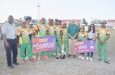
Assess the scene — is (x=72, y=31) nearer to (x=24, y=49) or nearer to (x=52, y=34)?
(x=52, y=34)

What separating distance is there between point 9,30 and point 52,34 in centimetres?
298

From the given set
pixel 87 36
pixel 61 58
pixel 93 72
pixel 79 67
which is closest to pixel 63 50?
pixel 61 58

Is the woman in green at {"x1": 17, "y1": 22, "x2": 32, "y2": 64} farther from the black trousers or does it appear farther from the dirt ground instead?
the black trousers

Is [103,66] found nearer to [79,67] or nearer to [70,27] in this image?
[79,67]

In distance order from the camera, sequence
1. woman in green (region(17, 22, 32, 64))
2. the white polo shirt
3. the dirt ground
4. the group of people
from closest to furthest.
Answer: the dirt ground, the white polo shirt, the group of people, woman in green (region(17, 22, 32, 64))

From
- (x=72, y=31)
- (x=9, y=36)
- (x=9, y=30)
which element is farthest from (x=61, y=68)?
(x=72, y=31)

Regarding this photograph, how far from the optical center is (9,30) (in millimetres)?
11867

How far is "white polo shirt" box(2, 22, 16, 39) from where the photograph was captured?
38.6ft

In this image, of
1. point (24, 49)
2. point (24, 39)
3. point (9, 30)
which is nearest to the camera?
point (9, 30)

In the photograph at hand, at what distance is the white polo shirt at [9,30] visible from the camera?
1177 centimetres

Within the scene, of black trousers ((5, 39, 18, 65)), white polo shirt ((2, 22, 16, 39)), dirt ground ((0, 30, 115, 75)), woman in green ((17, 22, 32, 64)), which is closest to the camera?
dirt ground ((0, 30, 115, 75))

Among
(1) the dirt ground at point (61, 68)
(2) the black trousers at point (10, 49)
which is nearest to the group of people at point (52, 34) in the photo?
(2) the black trousers at point (10, 49)

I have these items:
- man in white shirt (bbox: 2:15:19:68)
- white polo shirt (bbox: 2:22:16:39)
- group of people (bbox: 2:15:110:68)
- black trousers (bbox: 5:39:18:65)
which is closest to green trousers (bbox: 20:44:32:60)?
group of people (bbox: 2:15:110:68)

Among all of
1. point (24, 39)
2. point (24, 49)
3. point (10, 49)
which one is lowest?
point (24, 49)
